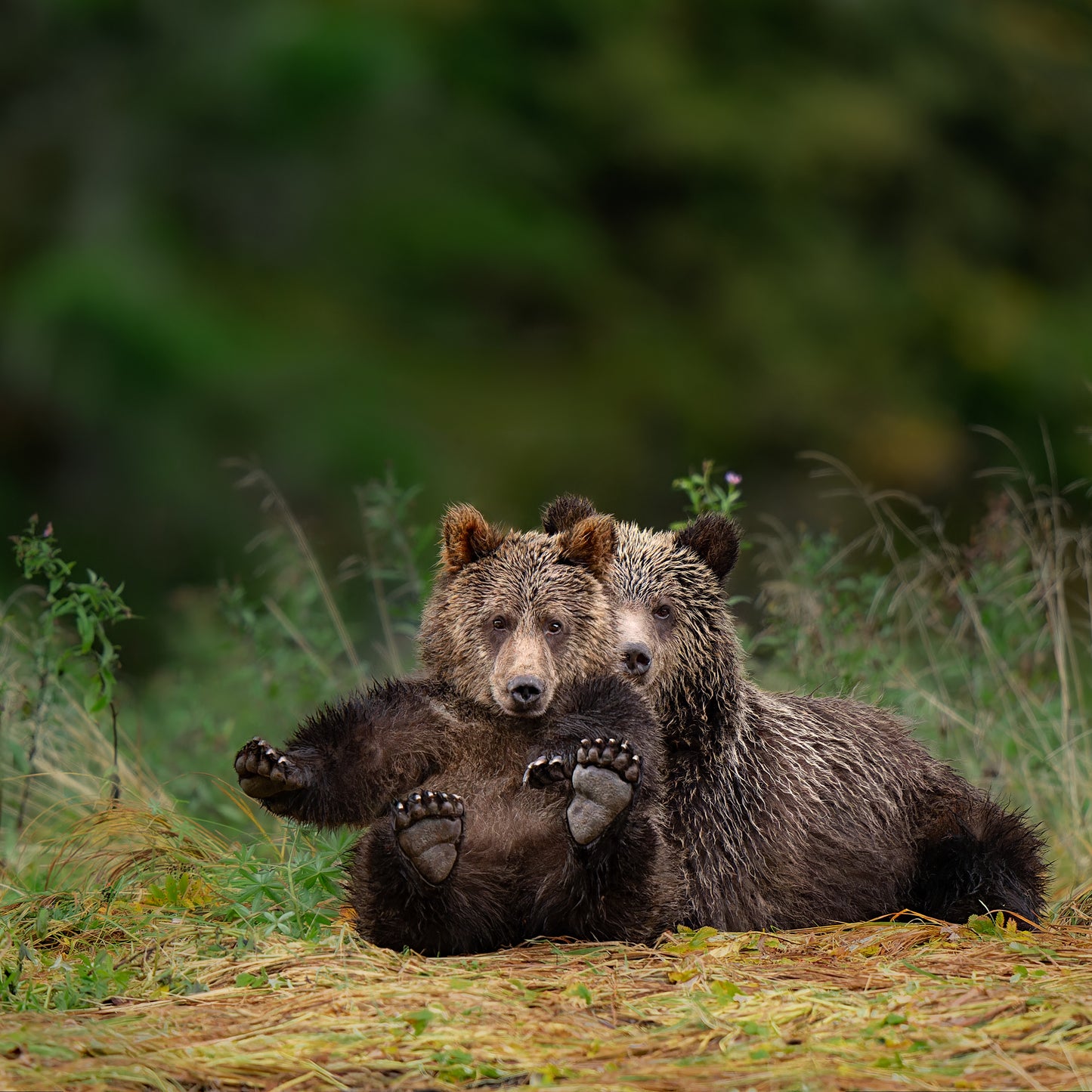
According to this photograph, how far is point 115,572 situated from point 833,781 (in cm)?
753

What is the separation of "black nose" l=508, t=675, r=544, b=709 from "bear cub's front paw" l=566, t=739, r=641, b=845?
0.34 m

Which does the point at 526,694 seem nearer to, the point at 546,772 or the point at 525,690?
the point at 525,690

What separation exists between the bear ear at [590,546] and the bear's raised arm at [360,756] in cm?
61

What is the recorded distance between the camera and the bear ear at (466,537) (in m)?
4.54

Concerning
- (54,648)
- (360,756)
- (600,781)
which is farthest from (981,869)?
(54,648)

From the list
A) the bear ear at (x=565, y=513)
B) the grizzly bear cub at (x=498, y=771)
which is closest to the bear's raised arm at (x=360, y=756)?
the grizzly bear cub at (x=498, y=771)

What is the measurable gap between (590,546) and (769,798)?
96cm

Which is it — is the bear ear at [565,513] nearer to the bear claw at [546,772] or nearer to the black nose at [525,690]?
the black nose at [525,690]

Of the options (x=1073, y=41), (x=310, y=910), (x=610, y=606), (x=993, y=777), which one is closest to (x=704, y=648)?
(x=610, y=606)

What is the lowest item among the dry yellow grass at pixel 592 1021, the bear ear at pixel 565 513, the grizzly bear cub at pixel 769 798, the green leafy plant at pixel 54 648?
the dry yellow grass at pixel 592 1021

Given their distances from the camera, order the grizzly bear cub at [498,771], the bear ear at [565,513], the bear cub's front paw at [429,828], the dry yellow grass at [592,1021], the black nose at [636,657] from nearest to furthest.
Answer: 1. the dry yellow grass at [592,1021]
2. the bear cub's front paw at [429,828]
3. the grizzly bear cub at [498,771]
4. the black nose at [636,657]
5. the bear ear at [565,513]

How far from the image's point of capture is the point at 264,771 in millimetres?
3986

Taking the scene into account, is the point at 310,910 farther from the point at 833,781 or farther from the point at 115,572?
the point at 115,572

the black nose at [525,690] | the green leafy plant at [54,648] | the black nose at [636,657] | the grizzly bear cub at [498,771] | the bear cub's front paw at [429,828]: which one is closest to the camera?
the bear cub's front paw at [429,828]
